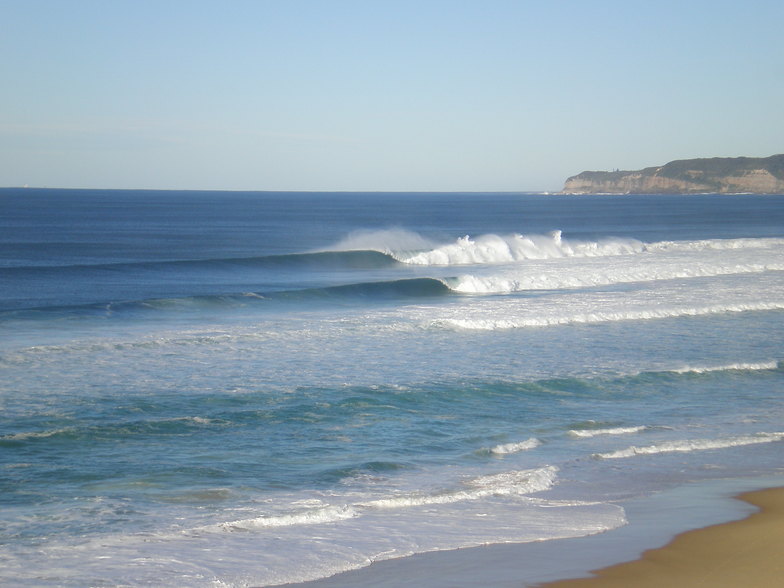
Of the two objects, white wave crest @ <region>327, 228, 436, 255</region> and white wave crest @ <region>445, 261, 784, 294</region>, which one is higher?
white wave crest @ <region>327, 228, 436, 255</region>

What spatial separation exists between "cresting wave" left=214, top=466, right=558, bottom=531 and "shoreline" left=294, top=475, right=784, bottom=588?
1.05 metres

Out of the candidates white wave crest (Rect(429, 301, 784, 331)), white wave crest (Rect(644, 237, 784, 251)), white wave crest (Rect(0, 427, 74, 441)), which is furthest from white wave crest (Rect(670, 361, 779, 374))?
white wave crest (Rect(644, 237, 784, 251))

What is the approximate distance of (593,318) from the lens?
20531 millimetres

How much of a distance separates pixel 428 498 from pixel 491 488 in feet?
2.62

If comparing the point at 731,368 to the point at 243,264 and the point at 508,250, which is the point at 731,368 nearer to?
the point at 243,264

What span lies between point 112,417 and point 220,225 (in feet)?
189

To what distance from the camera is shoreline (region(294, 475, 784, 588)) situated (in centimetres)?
666

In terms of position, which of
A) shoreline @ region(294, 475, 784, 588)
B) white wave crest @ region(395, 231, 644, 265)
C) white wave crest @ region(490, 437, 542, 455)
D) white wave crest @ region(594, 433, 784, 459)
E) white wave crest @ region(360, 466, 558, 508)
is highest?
white wave crest @ region(395, 231, 644, 265)

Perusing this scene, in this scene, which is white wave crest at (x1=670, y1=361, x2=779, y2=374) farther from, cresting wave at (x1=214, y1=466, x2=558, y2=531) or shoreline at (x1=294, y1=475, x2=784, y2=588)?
shoreline at (x1=294, y1=475, x2=784, y2=588)

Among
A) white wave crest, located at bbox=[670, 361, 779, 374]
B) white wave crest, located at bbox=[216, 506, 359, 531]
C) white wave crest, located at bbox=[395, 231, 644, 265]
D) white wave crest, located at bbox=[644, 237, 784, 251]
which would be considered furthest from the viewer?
white wave crest, located at bbox=[644, 237, 784, 251]

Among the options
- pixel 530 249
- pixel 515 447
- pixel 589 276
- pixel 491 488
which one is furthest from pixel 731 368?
pixel 530 249

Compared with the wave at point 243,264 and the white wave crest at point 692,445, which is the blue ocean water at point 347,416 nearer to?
the white wave crest at point 692,445

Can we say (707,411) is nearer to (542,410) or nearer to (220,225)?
(542,410)

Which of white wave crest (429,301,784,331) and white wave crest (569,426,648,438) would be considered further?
white wave crest (429,301,784,331)
